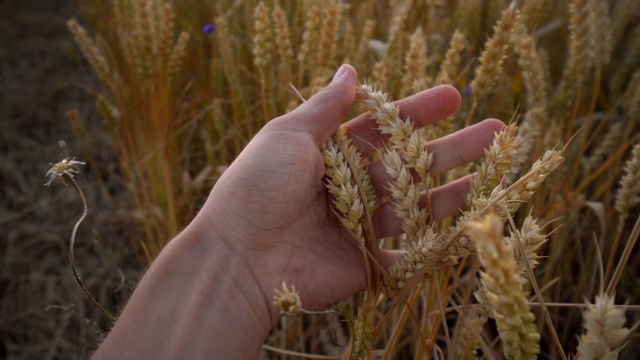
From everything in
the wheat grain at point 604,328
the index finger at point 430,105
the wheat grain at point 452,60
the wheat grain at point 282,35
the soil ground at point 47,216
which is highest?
the wheat grain at point 282,35

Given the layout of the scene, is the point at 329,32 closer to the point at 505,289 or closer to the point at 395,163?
the point at 395,163

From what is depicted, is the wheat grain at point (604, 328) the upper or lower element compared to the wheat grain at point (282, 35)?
lower

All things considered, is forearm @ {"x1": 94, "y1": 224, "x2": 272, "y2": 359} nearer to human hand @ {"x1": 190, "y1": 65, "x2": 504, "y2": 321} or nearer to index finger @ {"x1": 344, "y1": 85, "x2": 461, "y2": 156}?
human hand @ {"x1": 190, "y1": 65, "x2": 504, "y2": 321}

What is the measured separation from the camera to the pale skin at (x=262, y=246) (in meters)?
0.85

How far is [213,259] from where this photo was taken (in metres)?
0.92

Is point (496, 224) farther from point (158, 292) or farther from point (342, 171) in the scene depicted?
point (158, 292)

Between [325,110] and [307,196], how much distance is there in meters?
0.15

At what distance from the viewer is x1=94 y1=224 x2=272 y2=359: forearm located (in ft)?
2.72

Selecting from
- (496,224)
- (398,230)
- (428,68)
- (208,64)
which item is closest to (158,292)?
(398,230)

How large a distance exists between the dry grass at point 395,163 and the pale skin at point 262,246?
2.2 inches

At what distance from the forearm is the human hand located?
0.11ft

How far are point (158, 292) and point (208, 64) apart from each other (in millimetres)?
1236

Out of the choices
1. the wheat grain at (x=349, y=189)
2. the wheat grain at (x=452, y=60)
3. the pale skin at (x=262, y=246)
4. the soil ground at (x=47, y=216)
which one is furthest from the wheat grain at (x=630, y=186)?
the soil ground at (x=47, y=216)

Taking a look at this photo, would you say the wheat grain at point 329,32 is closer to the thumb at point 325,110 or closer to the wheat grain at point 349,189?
the thumb at point 325,110
